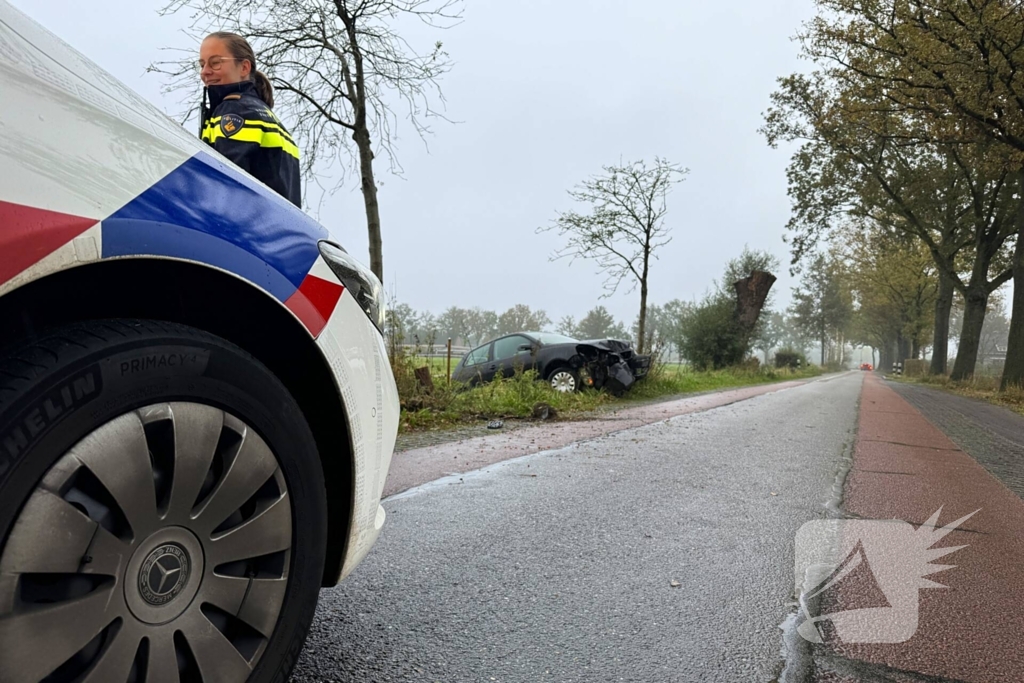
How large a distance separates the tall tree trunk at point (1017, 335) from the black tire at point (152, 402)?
19290 millimetres

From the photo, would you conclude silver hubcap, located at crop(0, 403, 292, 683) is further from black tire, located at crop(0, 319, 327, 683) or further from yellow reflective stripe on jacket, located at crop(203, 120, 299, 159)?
yellow reflective stripe on jacket, located at crop(203, 120, 299, 159)

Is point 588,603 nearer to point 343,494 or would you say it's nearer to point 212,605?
point 343,494

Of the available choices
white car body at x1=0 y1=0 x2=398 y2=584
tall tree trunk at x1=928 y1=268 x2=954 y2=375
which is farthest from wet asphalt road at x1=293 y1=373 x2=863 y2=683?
tall tree trunk at x1=928 y1=268 x2=954 y2=375

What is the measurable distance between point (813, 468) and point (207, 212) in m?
4.94

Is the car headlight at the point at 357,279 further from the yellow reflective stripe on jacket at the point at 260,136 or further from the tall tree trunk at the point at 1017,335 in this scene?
the tall tree trunk at the point at 1017,335

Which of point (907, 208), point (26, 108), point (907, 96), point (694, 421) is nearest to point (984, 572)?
point (26, 108)

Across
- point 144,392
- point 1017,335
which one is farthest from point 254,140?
point 1017,335

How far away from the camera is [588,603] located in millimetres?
2277

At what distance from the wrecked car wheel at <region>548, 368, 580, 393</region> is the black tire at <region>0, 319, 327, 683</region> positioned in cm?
1110

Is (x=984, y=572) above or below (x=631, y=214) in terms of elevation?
below

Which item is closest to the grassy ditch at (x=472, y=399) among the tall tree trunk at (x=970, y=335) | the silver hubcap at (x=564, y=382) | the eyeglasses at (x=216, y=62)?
the silver hubcap at (x=564, y=382)

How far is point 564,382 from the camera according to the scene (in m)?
12.5

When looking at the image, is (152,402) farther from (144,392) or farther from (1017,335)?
(1017,335)

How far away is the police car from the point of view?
1022mm
